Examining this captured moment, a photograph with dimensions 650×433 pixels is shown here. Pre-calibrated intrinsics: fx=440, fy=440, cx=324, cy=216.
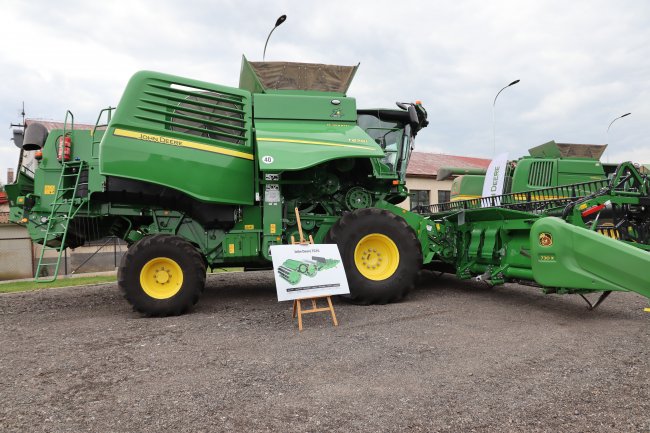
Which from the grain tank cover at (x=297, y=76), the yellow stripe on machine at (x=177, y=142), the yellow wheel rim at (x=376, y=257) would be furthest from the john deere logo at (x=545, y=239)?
the yellow stripe on machine at (x=177, y=142)

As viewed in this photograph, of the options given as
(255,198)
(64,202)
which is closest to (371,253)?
(255,198)

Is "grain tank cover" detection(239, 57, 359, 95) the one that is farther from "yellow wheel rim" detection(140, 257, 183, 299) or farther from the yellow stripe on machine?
"yellow wheel rim" detection(140, 257, 183, 299)

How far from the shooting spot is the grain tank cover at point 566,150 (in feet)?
31.1

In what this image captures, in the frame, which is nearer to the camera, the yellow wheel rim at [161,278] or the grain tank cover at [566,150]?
the yellow wheel rim at [161,278]

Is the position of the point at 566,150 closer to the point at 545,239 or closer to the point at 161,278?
the point at 545,239

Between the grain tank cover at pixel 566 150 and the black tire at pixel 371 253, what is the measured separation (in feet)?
16.7

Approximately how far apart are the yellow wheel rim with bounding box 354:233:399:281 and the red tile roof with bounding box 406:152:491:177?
17.5 m

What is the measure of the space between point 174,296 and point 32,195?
2.66m

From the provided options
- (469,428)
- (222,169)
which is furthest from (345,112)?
(469,428)

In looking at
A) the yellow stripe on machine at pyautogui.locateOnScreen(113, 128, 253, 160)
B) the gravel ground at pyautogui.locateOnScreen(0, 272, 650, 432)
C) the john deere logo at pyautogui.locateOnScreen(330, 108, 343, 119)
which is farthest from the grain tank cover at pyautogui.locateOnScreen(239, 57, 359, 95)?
the gravel ground at pyautogui.locateOnScreen(0, 272, 650, 432)

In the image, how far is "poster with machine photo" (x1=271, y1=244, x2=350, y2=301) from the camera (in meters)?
5.02

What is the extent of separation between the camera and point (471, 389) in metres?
3.16

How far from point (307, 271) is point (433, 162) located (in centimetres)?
2521

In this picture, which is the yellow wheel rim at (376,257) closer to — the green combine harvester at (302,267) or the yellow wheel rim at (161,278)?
the green combine harvester at (302,267)
